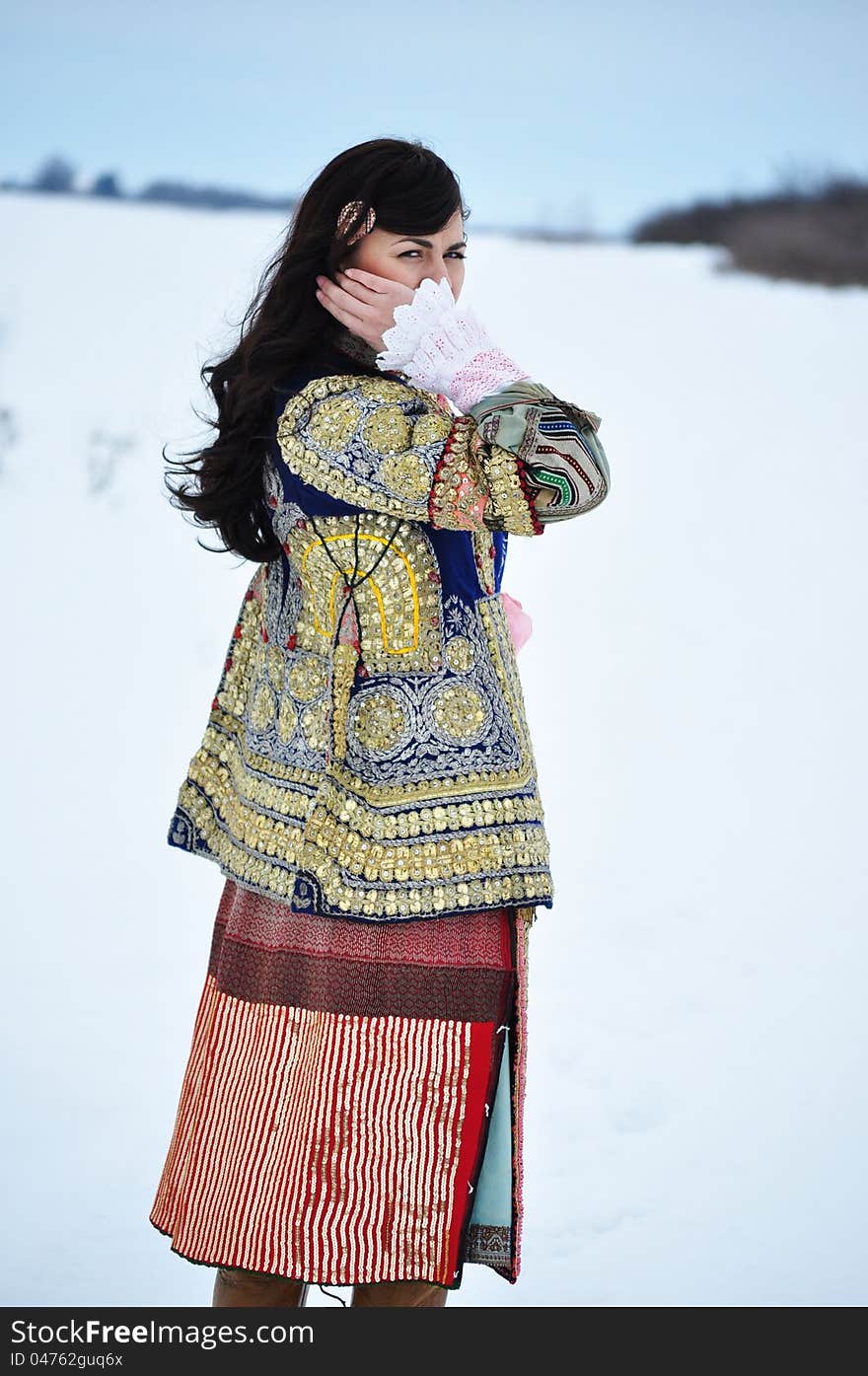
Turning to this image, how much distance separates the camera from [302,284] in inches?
52.3

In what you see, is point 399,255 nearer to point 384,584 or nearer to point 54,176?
point 384,584

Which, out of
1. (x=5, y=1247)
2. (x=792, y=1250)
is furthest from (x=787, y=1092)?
(x=5, y=1247)

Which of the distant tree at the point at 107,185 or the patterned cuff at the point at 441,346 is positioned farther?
the distant tree at the point at 107,185

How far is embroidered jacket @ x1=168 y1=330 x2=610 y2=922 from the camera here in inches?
48.5

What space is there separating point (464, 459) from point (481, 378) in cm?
7

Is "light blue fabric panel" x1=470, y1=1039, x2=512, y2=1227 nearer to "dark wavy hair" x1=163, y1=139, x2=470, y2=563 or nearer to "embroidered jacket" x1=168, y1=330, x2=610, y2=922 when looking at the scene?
"embroidered jacket" x1=168, y1=330, x2=610, y2=922

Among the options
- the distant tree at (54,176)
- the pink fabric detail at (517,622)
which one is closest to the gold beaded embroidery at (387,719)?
the pink fabric detail at (517,622)

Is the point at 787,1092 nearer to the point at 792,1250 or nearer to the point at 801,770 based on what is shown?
the point at 792,1250

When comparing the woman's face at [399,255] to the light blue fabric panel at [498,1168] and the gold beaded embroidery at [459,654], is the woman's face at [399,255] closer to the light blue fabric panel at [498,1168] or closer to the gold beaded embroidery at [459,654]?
the gold beaded embroidery at [459,654]

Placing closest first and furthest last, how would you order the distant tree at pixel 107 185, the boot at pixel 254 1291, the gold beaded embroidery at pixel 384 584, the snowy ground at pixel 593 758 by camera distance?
the gold beaded embroidery at pixel 384 584
the boot at pixel 254 1291
the snowy ground at pixel 593 758
the distant tree at pixel 107 185

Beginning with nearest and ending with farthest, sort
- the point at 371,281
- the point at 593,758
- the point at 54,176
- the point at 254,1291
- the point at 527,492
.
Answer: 1. the point at 527,492
2. the point at 371,281
3. the point at 254,1291
4. the point at 593,758
5. the point at 54,176

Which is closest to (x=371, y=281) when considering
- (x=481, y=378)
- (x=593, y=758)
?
(x=481, y=378)

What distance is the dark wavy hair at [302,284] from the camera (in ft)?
4.21

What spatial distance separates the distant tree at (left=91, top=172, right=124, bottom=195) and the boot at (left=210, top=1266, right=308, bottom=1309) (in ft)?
13.7
